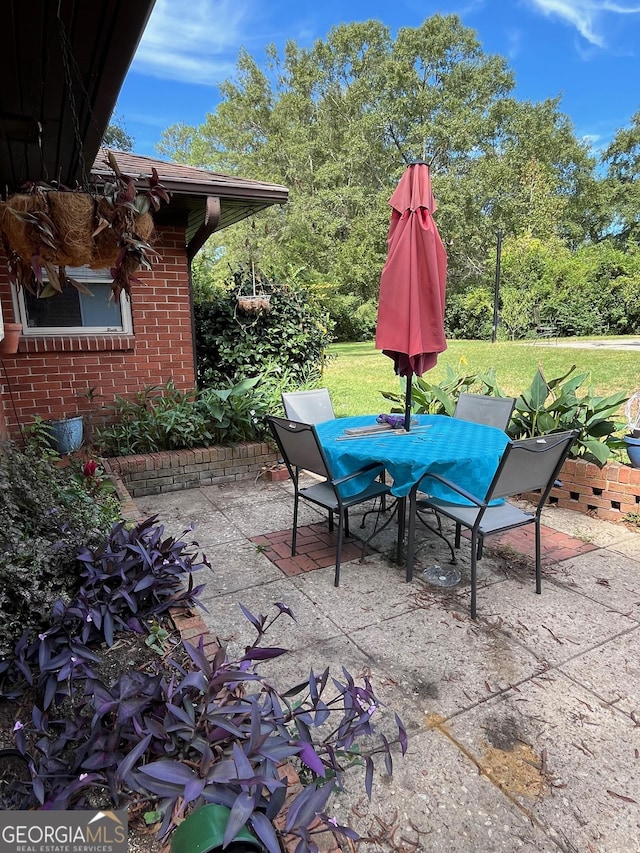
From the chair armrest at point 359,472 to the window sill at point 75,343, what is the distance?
133 inches

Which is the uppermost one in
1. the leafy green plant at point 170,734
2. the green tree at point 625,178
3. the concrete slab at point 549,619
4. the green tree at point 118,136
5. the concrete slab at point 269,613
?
the green tree at point 625,178

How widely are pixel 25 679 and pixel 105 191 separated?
210 cm

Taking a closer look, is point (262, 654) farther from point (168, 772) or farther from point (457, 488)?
point (457, 488)

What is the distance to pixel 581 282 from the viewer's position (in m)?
19.2

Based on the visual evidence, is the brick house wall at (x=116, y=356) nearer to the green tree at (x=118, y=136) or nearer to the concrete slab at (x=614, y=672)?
the concrete slab at (x=614, y=672)

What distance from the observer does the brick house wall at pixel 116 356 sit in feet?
16.3

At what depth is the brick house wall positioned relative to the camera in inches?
195

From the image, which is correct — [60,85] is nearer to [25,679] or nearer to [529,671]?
[25,679]

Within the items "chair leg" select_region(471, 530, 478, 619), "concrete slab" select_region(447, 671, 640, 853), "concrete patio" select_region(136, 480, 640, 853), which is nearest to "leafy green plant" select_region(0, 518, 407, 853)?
"concrete patio" select_region(136, 480, 640, 853)

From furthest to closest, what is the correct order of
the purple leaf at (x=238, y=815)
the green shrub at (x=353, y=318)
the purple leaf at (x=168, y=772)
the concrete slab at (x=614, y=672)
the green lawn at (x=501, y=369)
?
the green shrub at (x=353, y=318)
the green lawn at (x=501, y=369)
the concrete slab at (x=614, y=672)
the purple leaf at (x=168, y=772)
the purple leaf at (x=238, y=815)

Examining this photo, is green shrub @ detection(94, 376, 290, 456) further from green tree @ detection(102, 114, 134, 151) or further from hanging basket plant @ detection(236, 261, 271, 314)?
green tree @ detection(102, 114, 134, 151)

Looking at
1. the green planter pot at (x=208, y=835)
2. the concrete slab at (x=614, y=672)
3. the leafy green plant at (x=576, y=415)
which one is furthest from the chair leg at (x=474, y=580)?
the leafy green plant at (x=576, y=415)

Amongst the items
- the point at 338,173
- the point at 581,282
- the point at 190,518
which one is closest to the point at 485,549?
the point at 190,518

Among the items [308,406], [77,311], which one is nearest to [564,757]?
[308,406]
